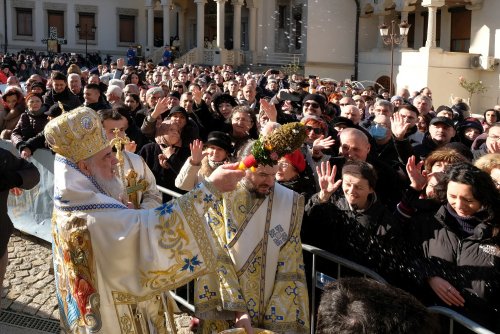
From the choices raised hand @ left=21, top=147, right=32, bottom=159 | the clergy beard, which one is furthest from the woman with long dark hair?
raised hand @ left=21, top=147, right=32, bottom=159

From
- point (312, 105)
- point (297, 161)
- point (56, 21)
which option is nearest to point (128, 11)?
point (56, 21)

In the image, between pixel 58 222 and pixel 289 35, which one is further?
pixel 289 35

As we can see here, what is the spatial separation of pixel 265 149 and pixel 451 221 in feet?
4.10

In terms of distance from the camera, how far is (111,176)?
3.24 meters

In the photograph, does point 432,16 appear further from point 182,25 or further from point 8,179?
point 8,179

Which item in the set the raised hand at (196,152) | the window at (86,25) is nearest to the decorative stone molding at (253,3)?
the window at (86,25)

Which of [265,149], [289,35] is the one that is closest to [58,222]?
[265,149]

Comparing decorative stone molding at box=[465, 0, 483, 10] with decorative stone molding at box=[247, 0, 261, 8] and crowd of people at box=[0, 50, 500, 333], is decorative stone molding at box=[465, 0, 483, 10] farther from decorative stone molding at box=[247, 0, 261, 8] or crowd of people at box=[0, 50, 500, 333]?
crowd of people at box=[0, 50, 500, 333]

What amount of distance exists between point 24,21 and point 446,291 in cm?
4433

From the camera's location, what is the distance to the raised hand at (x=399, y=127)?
5961 millimetres

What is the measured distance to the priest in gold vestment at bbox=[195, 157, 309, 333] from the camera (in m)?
3.39

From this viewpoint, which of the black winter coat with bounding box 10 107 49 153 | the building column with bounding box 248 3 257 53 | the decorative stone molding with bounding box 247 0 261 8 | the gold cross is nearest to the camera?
the gold cross

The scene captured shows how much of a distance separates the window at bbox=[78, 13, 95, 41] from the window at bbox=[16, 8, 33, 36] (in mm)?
3405

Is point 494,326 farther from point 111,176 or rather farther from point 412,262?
point 111,176
